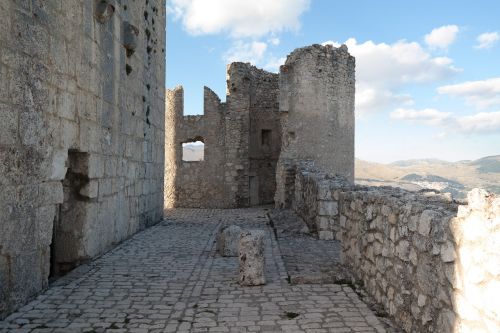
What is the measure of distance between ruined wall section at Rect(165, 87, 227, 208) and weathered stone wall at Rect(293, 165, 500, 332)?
12.9 metres

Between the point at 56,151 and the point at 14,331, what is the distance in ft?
8.40

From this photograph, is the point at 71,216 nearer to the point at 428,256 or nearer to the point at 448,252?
the point at 428,256

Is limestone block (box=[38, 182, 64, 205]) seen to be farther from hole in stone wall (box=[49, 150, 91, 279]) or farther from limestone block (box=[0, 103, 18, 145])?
hole in stone wall (box=[49, 150, 91, 279])

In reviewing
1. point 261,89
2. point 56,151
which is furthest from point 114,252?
point 261,89

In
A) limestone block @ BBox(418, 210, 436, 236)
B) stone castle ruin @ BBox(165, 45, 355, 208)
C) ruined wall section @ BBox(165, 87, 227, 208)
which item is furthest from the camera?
ruined wall section @ BBox(165, 87, 227, 208)

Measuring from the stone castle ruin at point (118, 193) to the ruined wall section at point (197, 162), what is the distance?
5.11 m

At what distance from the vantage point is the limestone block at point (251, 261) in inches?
240

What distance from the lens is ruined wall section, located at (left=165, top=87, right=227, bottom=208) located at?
1939 cm

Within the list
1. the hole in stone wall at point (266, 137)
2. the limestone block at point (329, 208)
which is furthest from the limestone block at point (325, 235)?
the hole in stone wall at point (266, 137)

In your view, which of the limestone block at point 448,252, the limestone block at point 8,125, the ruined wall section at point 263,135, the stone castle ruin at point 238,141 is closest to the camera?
the limestone block at point 448,252

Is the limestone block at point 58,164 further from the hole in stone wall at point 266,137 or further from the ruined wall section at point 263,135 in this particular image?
the hole in stone wall at point 266,137

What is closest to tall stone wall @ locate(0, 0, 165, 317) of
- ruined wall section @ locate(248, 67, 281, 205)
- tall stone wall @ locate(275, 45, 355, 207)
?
tall stone wall @ locate(275, 45, 355, 207)

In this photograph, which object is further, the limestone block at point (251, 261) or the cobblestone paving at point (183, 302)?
the limestone block at point (251, 261)

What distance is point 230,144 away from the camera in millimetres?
19156
